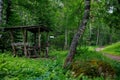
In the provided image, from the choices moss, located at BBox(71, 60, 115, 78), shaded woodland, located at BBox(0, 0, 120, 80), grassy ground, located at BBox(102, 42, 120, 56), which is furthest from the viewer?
Result: grassy ground, located at BBox(102, 42, 120, 56)

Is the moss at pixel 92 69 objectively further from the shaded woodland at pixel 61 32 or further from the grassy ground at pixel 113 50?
the grassy ground at pixel 113 50

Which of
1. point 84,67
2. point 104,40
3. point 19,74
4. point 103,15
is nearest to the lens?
point 19,74

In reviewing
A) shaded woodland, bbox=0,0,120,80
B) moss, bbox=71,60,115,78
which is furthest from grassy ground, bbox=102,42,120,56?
moss, bbox=71,60,115,78

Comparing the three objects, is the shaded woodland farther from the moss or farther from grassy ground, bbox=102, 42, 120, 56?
grassy ground, bbox=102, 42, 120, 56

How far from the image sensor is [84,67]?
12.1 meters

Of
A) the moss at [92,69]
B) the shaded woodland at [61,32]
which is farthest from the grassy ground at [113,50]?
the moss at [92,69]

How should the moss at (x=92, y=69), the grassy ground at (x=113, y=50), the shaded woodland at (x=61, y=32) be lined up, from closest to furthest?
the moss at (x=92, y=69)
the shaded woodland at (x=61, y=32)
the grassy ground at (x=113, y=50)

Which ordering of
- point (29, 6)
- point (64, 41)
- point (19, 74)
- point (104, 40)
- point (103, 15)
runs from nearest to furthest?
point (19, 74)
point (103, 15)
point (29, 6)
point (64, 41)
point (104, 40)

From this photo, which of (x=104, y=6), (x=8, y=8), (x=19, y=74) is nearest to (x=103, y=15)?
(x=104, y=6)

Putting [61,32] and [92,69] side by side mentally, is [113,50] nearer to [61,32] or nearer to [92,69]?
[61,32]

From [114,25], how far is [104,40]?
246ft

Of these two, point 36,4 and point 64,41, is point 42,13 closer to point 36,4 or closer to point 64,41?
point 36,4

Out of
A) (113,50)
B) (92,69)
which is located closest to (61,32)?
(113,50)

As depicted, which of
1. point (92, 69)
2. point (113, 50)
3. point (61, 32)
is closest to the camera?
point (92, 69)
